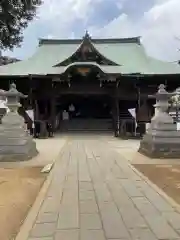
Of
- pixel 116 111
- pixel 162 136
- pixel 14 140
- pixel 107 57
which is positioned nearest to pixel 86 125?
pixel 116 111

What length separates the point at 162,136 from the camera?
11.5m

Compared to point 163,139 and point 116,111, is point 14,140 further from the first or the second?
point 116,111

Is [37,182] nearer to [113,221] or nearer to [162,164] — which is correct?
[113,221]

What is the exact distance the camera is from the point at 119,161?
10531 millimetres

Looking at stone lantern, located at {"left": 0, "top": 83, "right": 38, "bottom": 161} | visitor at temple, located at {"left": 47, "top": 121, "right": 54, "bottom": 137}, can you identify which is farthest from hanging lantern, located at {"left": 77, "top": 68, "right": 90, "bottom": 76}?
stone lantern, located at {"left": 0, "top": 83, "right": 38, "bottom": 161}

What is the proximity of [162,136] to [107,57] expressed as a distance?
14.2 m

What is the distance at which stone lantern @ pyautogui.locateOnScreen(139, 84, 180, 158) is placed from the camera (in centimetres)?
1137

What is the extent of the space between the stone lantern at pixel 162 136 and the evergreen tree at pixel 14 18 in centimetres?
951

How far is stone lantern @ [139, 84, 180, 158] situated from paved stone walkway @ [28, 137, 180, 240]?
307 cm

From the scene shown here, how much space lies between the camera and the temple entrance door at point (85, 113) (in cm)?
2491

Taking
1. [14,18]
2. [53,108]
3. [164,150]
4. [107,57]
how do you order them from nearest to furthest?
[164,150]
[14,18]
[53,108]
[107,57]

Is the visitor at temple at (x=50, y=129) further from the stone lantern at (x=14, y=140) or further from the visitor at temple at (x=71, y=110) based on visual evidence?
the stone lantern at (x=14, y=140)

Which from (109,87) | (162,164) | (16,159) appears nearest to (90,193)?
(162,164)

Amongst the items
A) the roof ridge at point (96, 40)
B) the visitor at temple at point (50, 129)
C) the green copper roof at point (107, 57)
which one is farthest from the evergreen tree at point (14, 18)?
the roof ridge at point (96, 40)
